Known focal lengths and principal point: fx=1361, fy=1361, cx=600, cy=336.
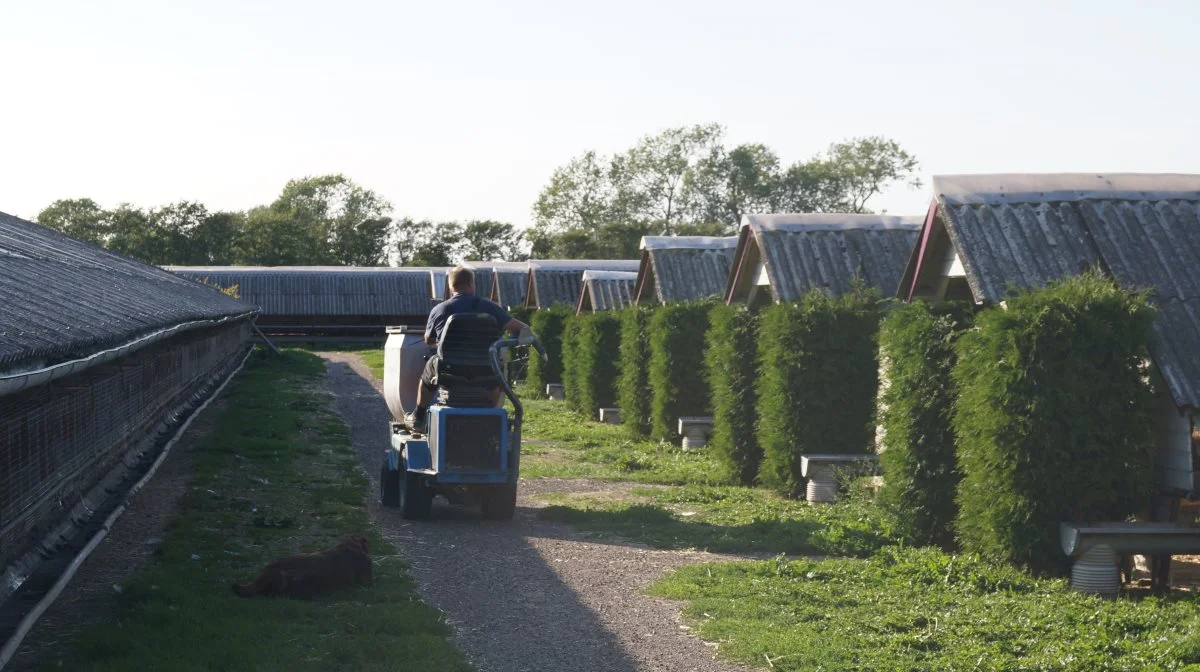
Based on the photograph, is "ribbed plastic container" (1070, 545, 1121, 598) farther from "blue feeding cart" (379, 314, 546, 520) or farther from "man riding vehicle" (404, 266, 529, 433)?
"man riding vehicle" (404, 266, 529, 433)

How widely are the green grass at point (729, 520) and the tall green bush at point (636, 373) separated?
642cm

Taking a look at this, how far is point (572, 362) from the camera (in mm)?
30438

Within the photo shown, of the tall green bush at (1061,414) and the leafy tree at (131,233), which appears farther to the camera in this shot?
the leafy tree at (131,233)

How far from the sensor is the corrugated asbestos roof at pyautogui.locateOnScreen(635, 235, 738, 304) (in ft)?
90.3

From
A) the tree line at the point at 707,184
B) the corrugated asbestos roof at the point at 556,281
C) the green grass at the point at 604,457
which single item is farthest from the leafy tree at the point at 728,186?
the green grass at the point at 604,457

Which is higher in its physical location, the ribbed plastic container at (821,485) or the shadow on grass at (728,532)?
the ribbed plastic container at (821,485)

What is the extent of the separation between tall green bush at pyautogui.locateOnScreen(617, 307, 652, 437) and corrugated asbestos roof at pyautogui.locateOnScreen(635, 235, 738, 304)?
300 centimetres

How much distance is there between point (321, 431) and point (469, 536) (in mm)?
10866

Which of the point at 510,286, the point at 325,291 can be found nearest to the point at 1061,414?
the point at 510,286

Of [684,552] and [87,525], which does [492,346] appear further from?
[87,525]

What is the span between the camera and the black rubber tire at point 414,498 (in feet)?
45.8

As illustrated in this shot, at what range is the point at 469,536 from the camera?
13.1 meters

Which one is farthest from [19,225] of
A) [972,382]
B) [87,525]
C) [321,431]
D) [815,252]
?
[972,382]

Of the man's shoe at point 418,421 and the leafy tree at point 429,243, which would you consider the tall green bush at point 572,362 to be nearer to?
the man's shoe at point 418,421
